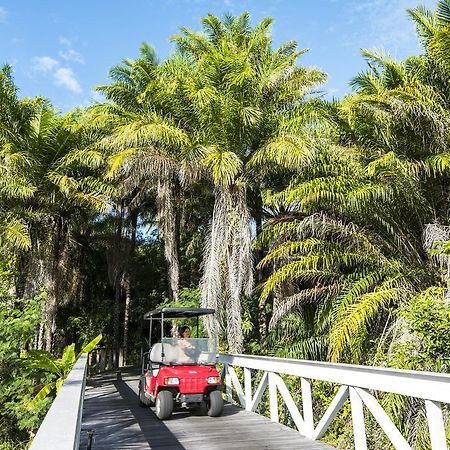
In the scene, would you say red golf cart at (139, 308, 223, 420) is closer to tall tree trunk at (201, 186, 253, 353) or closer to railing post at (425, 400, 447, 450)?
tall tree trunk at (201, 186, 253, 353)

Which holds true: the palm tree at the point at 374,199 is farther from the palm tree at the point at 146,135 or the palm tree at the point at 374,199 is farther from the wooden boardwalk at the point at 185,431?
the palm tree at the point at 146,135

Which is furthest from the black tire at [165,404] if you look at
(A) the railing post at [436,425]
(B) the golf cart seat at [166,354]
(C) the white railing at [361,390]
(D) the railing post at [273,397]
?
(A) the railing post at [436,425]

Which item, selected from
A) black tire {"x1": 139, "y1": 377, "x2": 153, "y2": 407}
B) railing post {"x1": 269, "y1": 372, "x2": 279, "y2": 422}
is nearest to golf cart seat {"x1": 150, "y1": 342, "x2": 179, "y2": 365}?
black tire {"x1": 139, "y1": 377, "x2": 153, "y2": 407}

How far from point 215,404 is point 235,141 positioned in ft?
26.4

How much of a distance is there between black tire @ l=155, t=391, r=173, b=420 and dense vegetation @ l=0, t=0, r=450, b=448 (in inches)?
130

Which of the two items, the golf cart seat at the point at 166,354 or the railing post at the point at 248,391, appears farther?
the railing post at the point at 248,391

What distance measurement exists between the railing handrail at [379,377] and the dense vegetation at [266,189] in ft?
7.94

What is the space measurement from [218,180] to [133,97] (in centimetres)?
659

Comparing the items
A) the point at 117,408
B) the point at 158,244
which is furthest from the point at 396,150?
the point at 158,244

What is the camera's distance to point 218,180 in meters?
13.4

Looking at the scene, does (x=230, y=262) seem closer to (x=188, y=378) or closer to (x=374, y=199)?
(x=374, y=199)

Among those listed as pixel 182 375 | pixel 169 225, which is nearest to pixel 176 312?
pixel 182 375

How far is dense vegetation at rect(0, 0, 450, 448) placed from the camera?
10148mm

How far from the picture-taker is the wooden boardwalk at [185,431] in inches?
245
